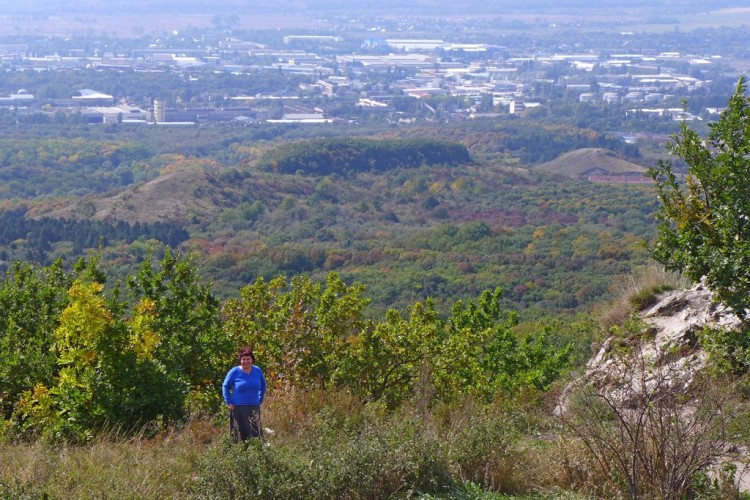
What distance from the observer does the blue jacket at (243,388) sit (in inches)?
297

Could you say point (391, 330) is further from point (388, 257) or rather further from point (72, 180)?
point (72, 180)

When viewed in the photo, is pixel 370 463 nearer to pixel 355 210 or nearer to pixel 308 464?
pixel 308 464

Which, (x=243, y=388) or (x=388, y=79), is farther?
(x=388, y=79)

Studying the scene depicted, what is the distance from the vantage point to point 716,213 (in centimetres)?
870

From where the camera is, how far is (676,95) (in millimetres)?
134000

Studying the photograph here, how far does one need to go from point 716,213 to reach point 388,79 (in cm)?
14622

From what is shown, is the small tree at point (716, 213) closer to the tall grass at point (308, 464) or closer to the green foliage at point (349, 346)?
the tall grass at point (308, 464)

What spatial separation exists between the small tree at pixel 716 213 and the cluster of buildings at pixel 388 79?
100 metres

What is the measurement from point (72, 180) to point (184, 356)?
63.5 metres

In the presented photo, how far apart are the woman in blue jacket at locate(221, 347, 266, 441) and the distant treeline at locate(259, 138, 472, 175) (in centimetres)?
6115

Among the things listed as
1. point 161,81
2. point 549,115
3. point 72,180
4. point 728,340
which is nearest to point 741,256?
point 728,340

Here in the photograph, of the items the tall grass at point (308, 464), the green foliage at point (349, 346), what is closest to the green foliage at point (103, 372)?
the tall grass at point (308, 464)

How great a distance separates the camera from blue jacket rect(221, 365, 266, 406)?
24.7 feet

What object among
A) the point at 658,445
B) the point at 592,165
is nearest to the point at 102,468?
the point at 658,445
